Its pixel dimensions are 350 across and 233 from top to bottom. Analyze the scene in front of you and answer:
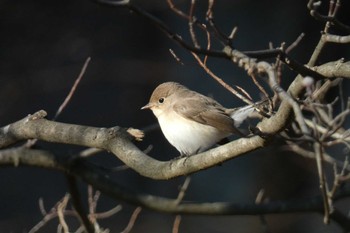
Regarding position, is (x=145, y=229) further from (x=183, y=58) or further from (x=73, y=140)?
(x=73, y=140)

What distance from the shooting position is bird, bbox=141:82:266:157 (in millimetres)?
5219

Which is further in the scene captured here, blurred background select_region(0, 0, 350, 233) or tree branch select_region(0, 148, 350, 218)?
blurred background select_region(0, 0, 350, 233)

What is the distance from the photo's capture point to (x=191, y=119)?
5469mm

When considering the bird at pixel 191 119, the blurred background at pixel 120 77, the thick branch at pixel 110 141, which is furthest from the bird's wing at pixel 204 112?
the blurred background at pixel 120 77

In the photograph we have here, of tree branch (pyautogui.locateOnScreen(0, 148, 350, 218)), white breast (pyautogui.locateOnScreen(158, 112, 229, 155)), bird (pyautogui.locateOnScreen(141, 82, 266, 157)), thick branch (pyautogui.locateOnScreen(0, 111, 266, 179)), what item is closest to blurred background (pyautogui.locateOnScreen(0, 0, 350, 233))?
bird (pyautogui.locateOnScreen(141, 82, 266, 157))

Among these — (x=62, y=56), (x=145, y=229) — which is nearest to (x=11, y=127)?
(x=145, y=229)

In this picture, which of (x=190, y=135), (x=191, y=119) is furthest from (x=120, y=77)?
(x=190, y=135)

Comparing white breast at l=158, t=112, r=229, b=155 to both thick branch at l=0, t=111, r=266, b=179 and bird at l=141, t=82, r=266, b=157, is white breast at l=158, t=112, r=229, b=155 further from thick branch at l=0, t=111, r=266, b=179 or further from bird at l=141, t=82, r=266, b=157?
thick branch at l=0, t=111, r=266, b=179

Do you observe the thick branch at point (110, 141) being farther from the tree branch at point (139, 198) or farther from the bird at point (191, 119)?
the bird at point (191, 119)

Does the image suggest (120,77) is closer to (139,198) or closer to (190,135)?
(190,135)

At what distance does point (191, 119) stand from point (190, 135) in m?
0.17

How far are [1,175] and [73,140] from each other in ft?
19.0

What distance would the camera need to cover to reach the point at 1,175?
31.0 feet

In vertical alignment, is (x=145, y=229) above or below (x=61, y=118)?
below
